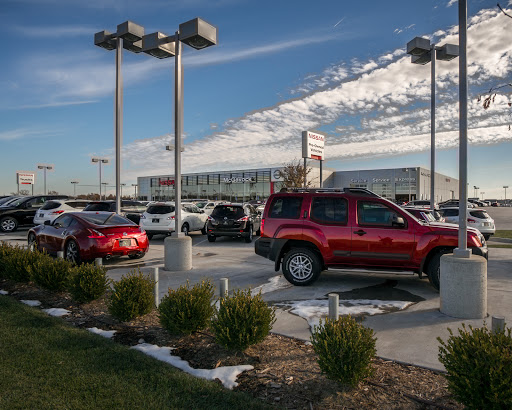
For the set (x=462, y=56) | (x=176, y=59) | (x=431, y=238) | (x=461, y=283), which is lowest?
(x=461, y=283)

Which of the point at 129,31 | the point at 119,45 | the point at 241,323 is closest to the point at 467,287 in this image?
the point at 241,323

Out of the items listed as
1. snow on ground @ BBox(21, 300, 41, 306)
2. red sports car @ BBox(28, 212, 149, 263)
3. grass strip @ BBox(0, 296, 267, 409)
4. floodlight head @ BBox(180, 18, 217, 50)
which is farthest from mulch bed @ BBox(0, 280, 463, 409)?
floodlight head @ BBox(180, 18, 217, 50)

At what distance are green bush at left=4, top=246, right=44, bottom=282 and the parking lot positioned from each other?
1.80 meters

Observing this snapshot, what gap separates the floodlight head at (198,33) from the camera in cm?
950

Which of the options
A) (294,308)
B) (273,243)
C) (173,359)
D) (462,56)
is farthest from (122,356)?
(462,56)

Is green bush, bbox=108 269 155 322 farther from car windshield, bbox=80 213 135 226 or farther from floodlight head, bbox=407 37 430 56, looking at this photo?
floodlight head, bbox=407 37 430 56

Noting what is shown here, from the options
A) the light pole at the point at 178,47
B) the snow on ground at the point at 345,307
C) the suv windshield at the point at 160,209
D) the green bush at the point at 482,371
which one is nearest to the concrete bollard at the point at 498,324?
the green bush at the point at 482,371

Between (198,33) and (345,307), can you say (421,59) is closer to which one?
(198,33)

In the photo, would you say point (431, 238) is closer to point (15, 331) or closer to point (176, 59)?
point (15, 331)

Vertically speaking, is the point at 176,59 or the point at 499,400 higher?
the point at 176,59

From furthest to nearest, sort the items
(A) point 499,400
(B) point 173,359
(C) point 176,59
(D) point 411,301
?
(C) point 176,59 → (D) point 411,301 → (B) point 173,359 → (A) point 499,400

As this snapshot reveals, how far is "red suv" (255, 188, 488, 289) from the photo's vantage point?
24.5 feet

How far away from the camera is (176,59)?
10.4m

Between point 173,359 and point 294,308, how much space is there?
2593mm
